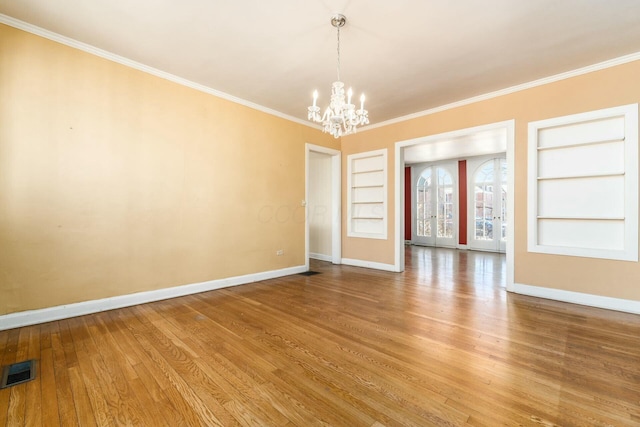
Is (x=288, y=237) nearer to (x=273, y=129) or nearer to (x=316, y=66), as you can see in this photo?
(x=273, y=129)

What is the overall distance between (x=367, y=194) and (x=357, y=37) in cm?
323

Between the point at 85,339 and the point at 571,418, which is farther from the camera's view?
the point at 85,339

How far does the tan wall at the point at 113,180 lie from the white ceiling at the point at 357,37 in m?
0.41

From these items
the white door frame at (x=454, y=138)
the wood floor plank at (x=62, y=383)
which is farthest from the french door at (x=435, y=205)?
the wood floor plank at (x=62, y=383)

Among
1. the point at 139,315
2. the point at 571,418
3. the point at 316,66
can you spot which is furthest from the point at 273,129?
the point at 571,418

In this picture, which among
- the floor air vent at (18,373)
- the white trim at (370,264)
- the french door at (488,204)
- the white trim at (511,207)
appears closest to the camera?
the floor air vent at (18,373)

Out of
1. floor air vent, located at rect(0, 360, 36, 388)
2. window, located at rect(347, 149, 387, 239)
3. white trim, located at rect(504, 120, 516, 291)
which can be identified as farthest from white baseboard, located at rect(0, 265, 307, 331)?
white trim, located at rect(504, 120, 516, 291)

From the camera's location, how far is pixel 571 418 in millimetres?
→ 1423

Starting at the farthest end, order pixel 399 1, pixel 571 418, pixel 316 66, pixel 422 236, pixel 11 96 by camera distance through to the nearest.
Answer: pixel 422 236 < pixel 316 66 < pixel 11 96 < pixel 399 1 < pixel 571 418

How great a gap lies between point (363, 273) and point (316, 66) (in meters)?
3.46

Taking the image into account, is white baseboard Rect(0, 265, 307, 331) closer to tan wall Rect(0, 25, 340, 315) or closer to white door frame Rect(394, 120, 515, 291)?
tan wall Rect(0, 25, 340, 315)

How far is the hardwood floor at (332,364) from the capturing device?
146 centimetres

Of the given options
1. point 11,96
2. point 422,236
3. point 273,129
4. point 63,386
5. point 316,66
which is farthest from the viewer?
point 422,236

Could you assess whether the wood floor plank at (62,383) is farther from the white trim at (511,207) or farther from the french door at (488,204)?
the french door at (488,204)
